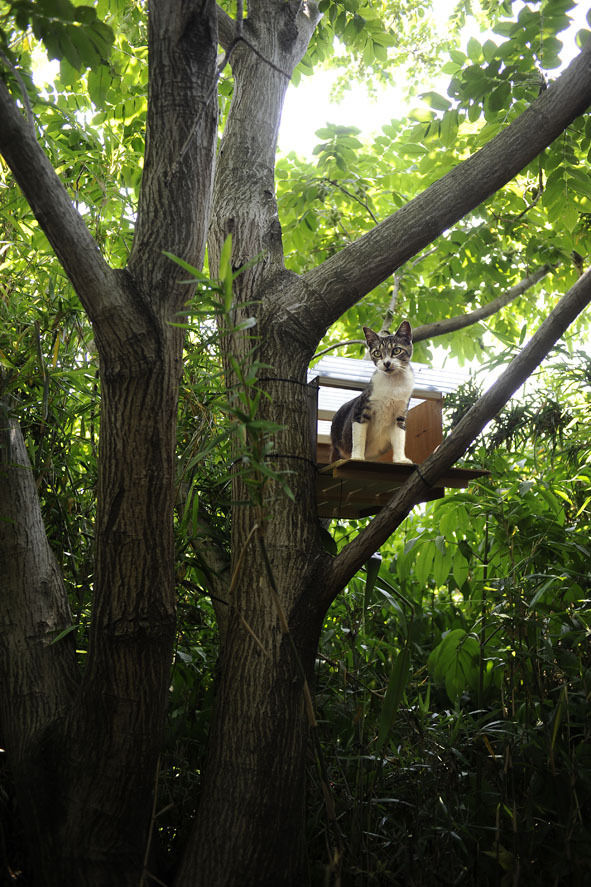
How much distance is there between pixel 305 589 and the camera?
2.02 metres

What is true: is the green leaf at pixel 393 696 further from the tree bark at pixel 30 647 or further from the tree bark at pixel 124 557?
the tree bark at pixel 30 647

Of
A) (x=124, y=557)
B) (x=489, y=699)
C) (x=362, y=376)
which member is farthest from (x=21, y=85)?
(x=489, y=699)

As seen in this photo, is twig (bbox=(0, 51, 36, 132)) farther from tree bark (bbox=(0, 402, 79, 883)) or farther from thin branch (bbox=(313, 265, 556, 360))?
thin branch (bbox=(313, 265, 556, 360))

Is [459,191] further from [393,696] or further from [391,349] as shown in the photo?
[393,696]

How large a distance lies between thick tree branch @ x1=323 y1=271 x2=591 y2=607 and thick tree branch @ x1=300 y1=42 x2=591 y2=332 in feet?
1.48

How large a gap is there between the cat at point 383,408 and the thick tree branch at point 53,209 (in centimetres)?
109

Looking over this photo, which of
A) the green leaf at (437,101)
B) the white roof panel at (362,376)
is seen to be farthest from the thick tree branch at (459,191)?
the green leaf at (437,101)

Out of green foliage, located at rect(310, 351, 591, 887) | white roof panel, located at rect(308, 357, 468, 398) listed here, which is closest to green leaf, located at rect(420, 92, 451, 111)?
white roof panel, located at rect(308, 357, 468, 398)

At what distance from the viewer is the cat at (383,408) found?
2.51 metres

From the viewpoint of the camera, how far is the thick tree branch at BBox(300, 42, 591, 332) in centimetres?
209

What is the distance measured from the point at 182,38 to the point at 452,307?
2810mm

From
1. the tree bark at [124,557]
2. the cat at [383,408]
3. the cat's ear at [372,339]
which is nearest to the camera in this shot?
the tree bark at [124,557]

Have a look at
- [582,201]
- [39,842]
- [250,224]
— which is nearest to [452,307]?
[582,201]

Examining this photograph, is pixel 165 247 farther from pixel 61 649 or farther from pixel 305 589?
pixel 61 649
